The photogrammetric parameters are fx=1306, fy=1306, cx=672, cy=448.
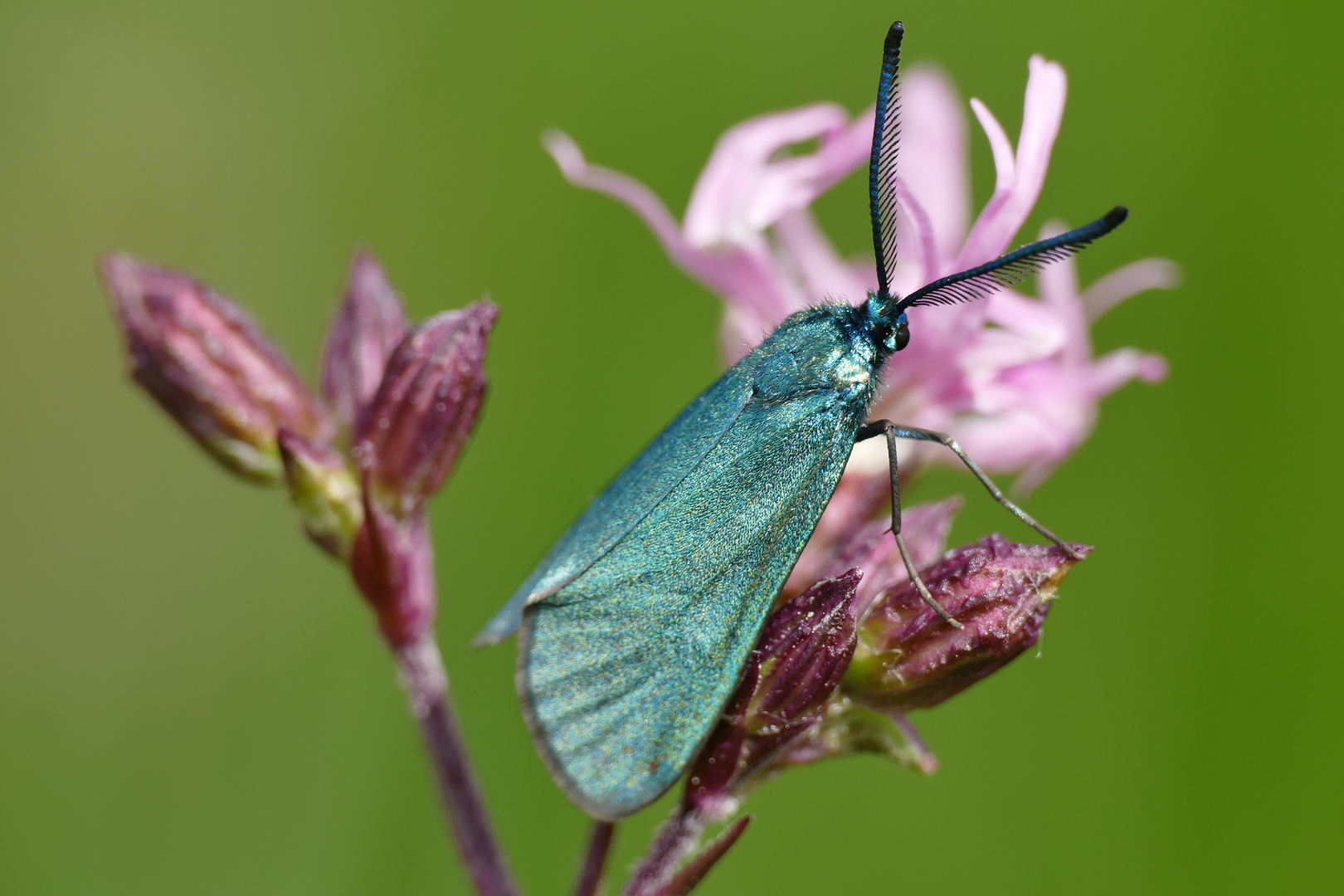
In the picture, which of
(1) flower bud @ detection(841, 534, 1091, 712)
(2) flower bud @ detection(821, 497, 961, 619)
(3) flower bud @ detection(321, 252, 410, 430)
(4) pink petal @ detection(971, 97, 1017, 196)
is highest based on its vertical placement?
(3) flower bud @ detection(321, 252, 410, 430)

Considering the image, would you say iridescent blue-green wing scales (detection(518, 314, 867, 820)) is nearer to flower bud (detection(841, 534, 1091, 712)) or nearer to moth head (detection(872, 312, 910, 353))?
moth head (detection(872, 312, 910, 353))

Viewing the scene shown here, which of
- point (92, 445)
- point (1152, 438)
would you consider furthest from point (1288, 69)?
point (92, 445)

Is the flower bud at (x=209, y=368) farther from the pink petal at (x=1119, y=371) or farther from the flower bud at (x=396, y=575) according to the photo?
the pink petal at (x=1119, y=371)

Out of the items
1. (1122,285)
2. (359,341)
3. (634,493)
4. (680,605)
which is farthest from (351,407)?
(1122,285)

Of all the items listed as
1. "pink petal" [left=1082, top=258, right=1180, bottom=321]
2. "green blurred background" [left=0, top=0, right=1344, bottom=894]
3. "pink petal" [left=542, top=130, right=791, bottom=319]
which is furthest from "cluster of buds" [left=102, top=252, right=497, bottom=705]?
"green blurred background" [left=0, top=0, right=1344, bottom=894]

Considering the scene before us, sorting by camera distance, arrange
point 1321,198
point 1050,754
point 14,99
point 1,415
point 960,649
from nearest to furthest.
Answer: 1. point 960,649
2. point 1050,754
3. point 1321,198
4. point 1,415
5. point 14,99

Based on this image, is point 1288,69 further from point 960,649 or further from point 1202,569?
point 960,649
